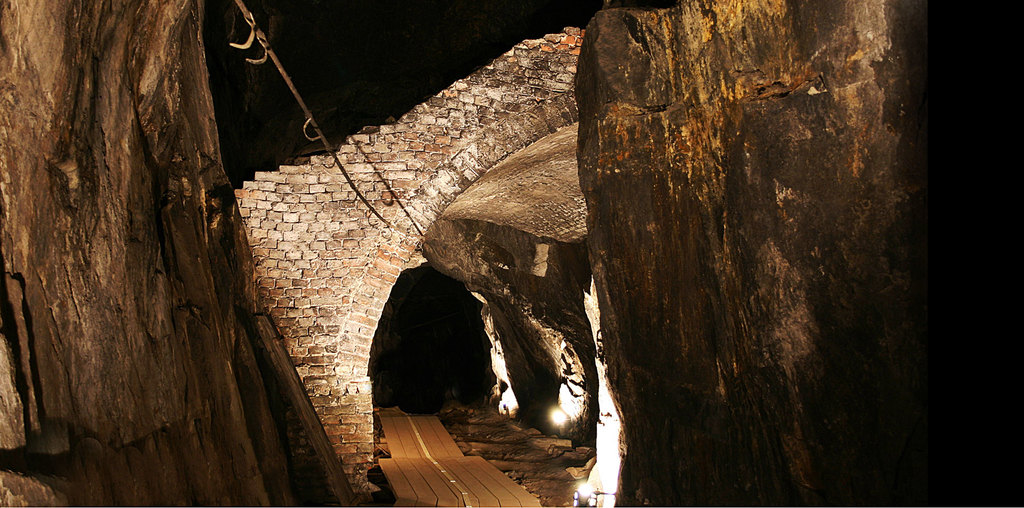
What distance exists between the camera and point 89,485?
2158mm

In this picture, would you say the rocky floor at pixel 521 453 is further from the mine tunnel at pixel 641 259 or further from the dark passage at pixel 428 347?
the mine tunnel at pixel 641 259

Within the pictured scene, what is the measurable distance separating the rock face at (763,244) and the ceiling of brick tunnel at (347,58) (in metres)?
7.29

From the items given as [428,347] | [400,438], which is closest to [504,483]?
[400,438]

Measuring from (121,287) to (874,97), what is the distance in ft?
9.35

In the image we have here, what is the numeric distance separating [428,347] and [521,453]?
5.13 metres

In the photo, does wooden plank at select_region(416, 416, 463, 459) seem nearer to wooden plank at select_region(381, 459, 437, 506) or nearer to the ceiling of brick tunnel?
wooden plank at select_region(381, 459, 437, 506)

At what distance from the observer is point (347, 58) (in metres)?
10.6

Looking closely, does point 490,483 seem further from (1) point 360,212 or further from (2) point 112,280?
(2) point 112,280

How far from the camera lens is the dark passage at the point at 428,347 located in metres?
13.6

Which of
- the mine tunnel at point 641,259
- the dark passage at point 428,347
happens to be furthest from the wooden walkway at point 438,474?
the dark passage at point 428,347

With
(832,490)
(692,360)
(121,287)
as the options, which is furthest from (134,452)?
(832,490)

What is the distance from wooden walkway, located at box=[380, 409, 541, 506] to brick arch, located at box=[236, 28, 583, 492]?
74 cm

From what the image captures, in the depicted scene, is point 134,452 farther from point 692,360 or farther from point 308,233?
point 308,233

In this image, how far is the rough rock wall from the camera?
2027 mm
